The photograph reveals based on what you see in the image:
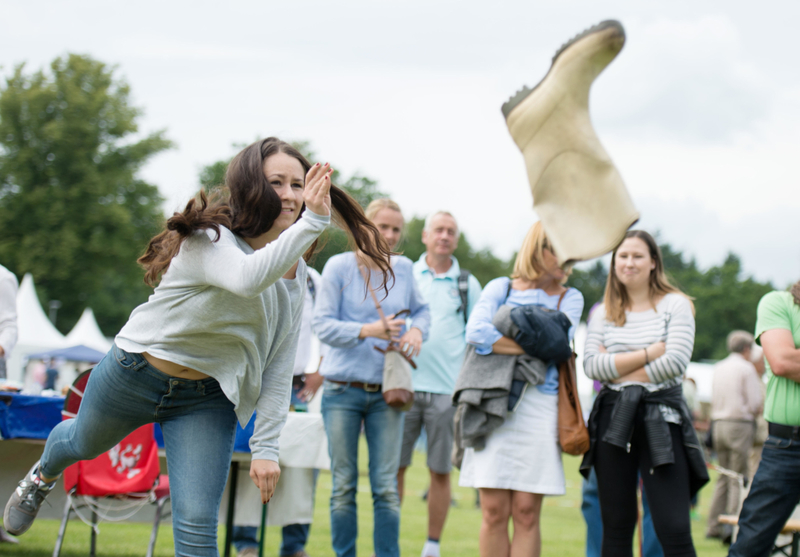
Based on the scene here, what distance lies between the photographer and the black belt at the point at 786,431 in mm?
4090

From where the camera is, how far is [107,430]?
10.1ft

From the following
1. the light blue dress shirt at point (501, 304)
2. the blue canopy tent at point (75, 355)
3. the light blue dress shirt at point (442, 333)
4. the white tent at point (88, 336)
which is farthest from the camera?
the white tent at point (88, 336)

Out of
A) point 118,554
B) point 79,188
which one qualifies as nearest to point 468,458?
point 118,554

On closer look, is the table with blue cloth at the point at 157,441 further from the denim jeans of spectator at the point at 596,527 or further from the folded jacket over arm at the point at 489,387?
the denim jeans of spectator at the point at 596,527

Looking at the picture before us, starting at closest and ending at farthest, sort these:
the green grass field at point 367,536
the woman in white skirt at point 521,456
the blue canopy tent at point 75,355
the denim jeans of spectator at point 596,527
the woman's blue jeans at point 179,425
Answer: the woman's blue jeans at point 179,425
the woman in white skirt at point 521,456
the denim jeans of spectator at point 596,527
the green grass field at point 367,536
the blue canopy tent at point 75,355

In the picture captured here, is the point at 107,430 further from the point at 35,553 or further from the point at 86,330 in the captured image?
the point at 86,330

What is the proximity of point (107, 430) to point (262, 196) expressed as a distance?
1.14 meters

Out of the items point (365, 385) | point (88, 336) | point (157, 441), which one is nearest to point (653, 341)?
point (365, 385)

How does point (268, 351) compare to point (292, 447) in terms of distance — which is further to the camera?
point (292, 447)

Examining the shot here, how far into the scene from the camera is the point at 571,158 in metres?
1.99

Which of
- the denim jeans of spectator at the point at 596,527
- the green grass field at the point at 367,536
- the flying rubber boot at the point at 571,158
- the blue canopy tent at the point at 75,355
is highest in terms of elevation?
the flying rubber boot at the point at 571,158

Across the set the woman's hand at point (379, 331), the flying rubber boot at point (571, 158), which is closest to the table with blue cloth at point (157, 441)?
the woman's hand at point (379, 331)

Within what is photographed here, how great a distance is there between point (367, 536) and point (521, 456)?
3423 millimetres

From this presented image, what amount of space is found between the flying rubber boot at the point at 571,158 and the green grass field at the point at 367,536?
470 cm
